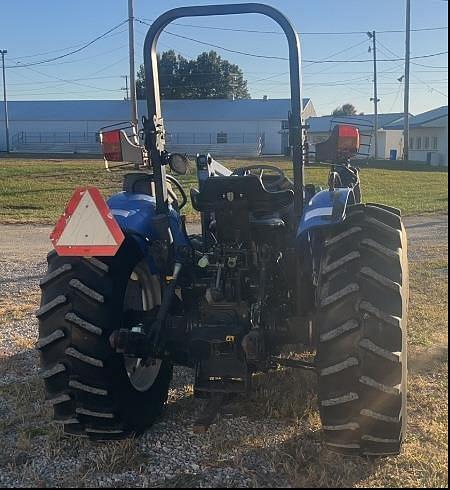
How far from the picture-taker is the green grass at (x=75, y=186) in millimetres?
17289

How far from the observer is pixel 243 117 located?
58.7 metres

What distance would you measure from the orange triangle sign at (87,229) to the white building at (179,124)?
50.6m

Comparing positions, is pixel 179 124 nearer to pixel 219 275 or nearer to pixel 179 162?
pixel 179 162

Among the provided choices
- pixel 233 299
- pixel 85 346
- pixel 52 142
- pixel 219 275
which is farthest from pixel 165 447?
pixel 52 142

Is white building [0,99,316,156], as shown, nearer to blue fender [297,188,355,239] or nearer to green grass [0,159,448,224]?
green grass [0,159,448,224]

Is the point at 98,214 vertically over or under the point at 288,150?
under

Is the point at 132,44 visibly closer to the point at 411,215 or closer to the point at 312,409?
the point at 411,215

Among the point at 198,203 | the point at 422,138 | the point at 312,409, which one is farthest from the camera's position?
the point at 422,138

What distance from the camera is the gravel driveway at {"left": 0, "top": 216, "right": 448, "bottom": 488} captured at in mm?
3494

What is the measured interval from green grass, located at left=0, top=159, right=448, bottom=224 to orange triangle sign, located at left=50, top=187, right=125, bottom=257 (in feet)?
35.3

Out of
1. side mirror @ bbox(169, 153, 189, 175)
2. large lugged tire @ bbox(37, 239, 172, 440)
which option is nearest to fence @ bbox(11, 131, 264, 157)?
side mirror @ bbox(169, 153, 189, 175)

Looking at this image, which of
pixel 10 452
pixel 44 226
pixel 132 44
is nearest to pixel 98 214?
pixel 10 452

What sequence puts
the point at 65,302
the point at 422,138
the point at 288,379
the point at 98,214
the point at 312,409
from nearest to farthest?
the point at 98,214 → the point at 65,302 → the point at 312,409 → the point at 288,379 → the point at 422,138

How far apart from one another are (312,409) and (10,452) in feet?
6.29
